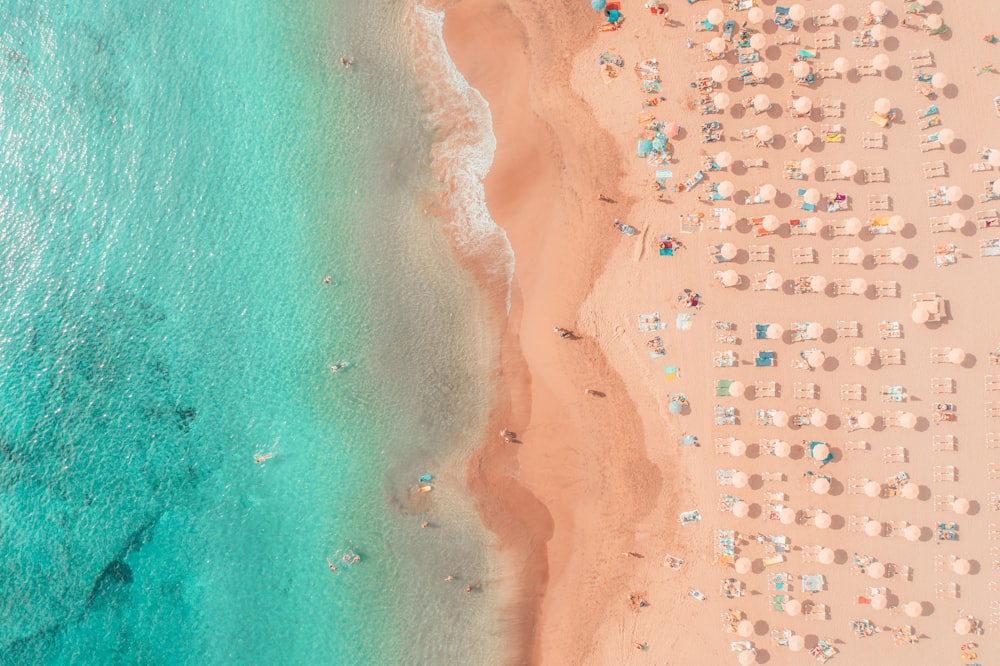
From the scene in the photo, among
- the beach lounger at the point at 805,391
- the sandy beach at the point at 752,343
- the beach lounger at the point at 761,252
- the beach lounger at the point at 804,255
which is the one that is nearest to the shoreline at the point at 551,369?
the sandy beach at the point at 752,343

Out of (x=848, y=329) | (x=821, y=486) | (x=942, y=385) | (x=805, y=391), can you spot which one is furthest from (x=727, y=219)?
(x=821, y=486)

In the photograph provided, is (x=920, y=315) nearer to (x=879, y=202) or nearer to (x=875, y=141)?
(x=879, y=202)

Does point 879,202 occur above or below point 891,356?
above

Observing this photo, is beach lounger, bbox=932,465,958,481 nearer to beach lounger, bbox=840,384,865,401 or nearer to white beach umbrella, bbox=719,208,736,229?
beach lounger, bbox=840,384,865,401

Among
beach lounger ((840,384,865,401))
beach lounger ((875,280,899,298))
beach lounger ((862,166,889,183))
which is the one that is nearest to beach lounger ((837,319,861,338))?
beach lounger ((875,280,899,298))

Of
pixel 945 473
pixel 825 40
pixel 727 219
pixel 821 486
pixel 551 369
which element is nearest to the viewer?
pixel 821 486
